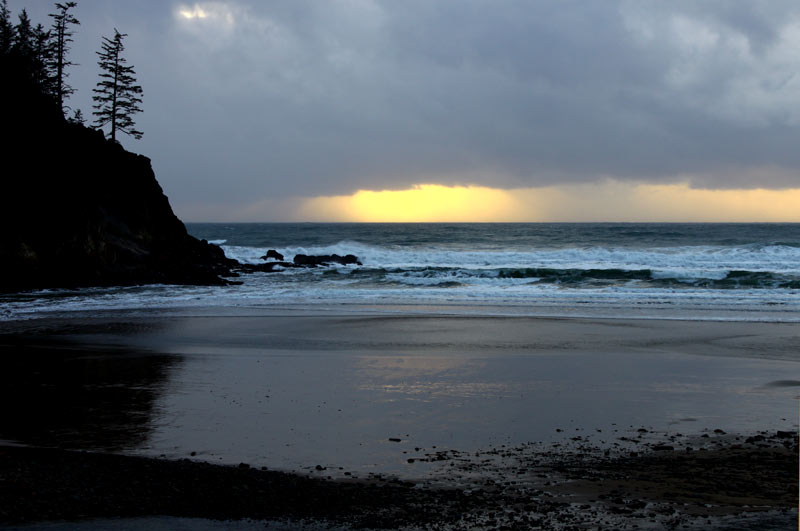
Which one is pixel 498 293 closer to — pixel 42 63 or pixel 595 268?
pixel 595 268

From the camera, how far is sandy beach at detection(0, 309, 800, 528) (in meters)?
5.99

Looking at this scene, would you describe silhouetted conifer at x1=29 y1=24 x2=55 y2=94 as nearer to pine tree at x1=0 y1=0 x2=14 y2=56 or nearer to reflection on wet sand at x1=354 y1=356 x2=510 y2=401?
pine tree at x1=0 y1=0 x2=14 y2=56

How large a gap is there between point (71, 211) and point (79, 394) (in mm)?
24138

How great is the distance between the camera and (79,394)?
9953 millimetres

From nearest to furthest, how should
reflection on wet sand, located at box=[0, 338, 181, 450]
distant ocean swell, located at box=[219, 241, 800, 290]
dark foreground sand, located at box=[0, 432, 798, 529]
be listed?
dark foreground sand, located at box=[0, 432, 798, 529]
reflection on wet sand, located at box=[0, 338, 181, 450]
distant ocean swell, located at box=[219, 241, 800, 290]

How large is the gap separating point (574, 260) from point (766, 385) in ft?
136

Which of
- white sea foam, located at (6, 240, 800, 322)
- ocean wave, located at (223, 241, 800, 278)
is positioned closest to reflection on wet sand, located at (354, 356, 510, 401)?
white sea foam, located at (6, 240, 800, 322)

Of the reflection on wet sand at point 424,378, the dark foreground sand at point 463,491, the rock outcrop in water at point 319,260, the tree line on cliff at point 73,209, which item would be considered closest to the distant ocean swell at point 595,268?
the rock outcrop in water at point 319,260

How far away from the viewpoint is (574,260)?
51281 millimetres

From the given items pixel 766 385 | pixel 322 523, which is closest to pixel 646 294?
pixel 766 385

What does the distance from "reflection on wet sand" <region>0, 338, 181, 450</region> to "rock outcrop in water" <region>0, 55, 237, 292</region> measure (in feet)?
55.5

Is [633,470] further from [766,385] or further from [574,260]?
[574,260]

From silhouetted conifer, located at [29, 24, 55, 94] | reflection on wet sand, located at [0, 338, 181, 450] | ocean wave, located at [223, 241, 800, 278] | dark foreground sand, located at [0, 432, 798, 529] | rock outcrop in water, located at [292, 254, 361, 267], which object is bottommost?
reflection on wet sand, located at [0, 338, 181, 450]

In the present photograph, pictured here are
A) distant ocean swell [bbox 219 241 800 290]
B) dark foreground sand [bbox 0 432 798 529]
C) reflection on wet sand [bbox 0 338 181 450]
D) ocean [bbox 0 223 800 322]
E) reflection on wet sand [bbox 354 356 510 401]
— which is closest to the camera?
dark foreground sand [bbox 0 432 798 529]
